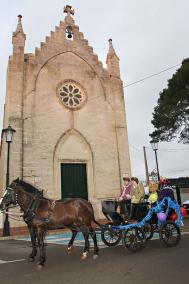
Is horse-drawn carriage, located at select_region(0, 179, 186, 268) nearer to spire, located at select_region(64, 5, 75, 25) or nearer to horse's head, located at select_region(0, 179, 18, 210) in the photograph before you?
horse's head, located at select_region(0, 179, 18, 210)

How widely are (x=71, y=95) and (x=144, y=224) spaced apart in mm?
15750

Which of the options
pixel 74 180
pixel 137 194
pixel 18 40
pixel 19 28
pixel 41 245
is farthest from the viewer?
pixel 19 28

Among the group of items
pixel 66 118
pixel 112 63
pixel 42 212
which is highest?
pixel 112 63

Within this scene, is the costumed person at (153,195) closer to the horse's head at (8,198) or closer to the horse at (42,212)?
the horse at (42,212)

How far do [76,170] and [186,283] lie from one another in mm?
16700

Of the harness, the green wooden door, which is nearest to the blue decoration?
the harness

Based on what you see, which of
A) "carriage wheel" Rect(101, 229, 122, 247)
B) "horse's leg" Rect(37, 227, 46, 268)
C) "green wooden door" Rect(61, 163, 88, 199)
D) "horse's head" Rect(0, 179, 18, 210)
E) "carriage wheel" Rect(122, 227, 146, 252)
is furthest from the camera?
"green wooden door" Rect(61, 163, 88, 199)

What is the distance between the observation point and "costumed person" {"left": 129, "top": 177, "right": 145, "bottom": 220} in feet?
28.8

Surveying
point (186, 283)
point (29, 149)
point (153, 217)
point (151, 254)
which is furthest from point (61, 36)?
point (186, 283)

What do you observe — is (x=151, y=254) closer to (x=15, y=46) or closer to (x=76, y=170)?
(x=76, y=170)

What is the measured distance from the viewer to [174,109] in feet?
75.9

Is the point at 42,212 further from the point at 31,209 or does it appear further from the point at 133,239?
the point at 133,239

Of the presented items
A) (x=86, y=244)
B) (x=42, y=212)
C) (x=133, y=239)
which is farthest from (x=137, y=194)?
(x=42, y=212)

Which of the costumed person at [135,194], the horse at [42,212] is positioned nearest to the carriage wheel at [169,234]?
the costumed person at [135,194]
